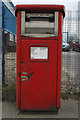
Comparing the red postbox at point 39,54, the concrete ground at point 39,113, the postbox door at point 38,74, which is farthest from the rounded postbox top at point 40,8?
the concrete ground at point 39,113

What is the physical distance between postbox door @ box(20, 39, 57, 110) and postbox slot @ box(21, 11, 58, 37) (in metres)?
0.18

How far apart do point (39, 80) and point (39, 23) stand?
3.42ft

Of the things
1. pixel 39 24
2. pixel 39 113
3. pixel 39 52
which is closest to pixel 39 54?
pixel 39 52

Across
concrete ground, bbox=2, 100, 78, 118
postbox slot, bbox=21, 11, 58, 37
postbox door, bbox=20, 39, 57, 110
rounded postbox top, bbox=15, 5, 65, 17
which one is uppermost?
rounded postbox top, bbox=15, 5, 65, 17

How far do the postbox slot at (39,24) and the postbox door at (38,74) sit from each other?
18 cm

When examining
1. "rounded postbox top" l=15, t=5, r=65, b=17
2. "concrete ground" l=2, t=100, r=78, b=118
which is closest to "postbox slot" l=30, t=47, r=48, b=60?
"rounded postbox top" l=15, t=5, r=65, b=17

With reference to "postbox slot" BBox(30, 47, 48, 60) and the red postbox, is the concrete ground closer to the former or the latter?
the red postbox

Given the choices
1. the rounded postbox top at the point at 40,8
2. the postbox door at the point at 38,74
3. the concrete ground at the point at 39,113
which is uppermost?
the rounded postbox top at the point at 40,8

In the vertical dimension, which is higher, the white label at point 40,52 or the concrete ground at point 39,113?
the white label at point 40,52

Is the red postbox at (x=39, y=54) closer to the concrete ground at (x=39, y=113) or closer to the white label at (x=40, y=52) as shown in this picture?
the white label at (x=40, y=52)

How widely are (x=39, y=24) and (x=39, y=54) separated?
548mm

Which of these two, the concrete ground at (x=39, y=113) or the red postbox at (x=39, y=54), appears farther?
the concrete ground at (x=39, y=113)

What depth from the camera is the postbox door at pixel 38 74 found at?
2.71m

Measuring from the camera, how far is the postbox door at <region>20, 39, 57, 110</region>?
271cm
